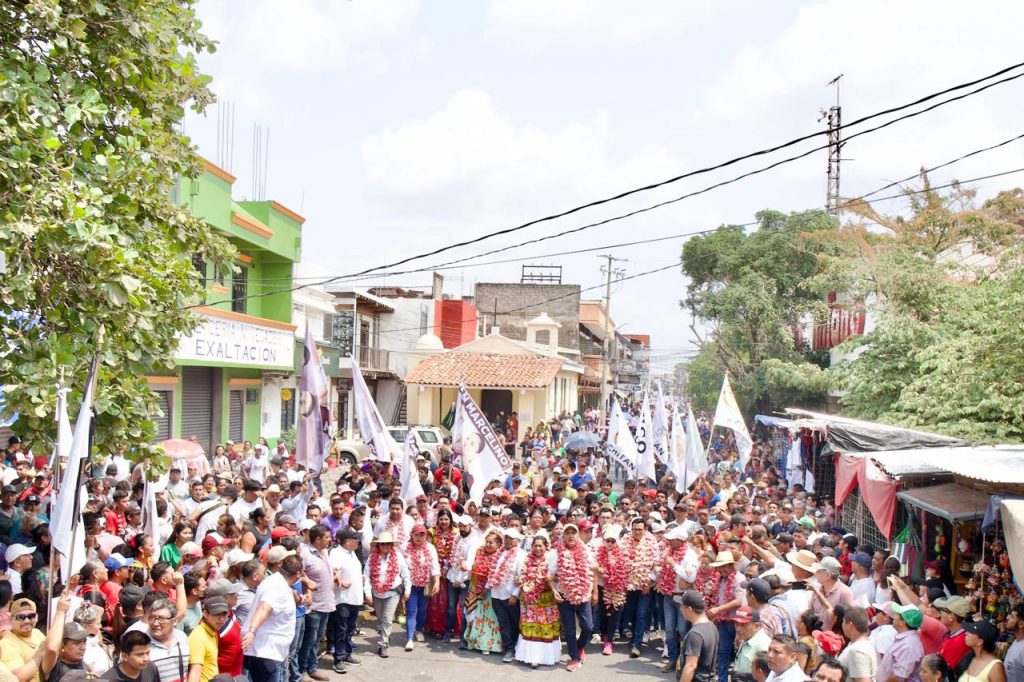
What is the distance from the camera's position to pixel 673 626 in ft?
34.3

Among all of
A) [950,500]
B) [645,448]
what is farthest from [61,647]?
[645,448]

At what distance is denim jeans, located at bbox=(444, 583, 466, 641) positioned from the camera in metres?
11.2

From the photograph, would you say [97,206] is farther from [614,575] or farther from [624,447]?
[624,447]

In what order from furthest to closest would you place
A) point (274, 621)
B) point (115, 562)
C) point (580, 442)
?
point (580, 442), point (115, 562), point (274, 621)

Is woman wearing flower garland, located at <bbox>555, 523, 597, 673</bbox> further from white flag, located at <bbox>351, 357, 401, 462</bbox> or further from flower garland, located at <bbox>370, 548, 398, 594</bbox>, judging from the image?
white flag, located at <bbox>351, 357, 401, 462</bbox>

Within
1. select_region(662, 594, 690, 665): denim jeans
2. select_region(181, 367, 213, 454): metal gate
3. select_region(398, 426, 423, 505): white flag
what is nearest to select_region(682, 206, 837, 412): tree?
select_region(181, 367, 213, 454): metal gate

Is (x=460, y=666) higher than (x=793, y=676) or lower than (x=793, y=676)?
lower

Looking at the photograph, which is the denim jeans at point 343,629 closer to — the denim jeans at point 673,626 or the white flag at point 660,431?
the denim jeans at point 673,626

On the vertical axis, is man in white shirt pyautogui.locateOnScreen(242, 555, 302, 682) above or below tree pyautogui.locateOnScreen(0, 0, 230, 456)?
below

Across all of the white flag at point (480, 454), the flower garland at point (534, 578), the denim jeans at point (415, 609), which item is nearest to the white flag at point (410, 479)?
the white flag at point (480, 454)

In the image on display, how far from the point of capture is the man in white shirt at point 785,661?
6.09 meters

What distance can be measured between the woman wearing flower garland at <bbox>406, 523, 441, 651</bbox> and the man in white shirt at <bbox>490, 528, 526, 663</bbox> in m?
0.73

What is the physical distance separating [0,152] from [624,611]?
8314 mm

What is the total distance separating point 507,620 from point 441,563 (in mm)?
1149
